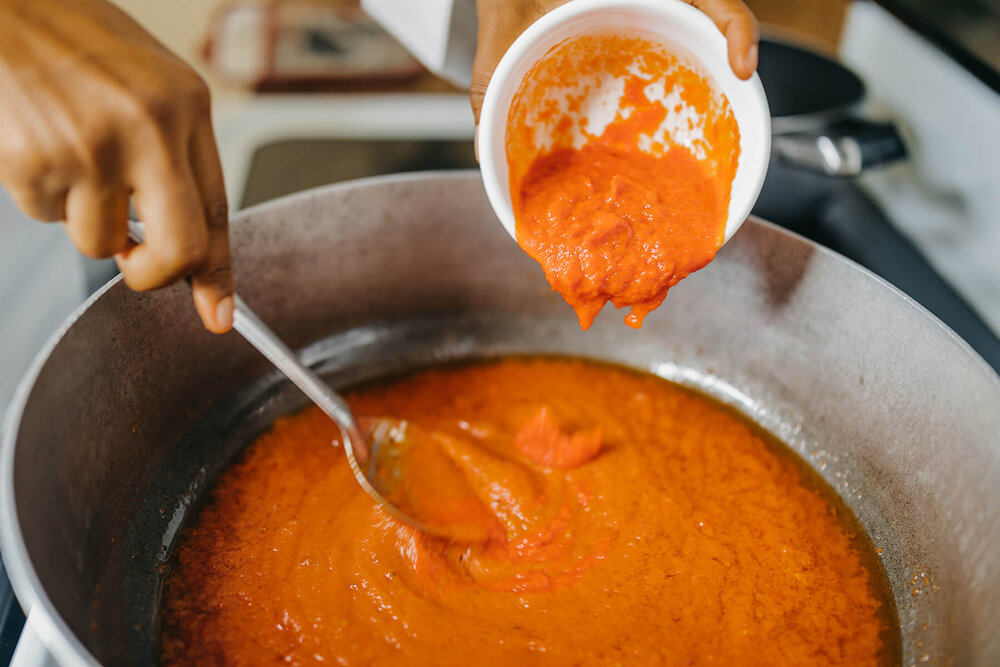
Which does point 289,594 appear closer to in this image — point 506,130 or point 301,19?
point 506,130

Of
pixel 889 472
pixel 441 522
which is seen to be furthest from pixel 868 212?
pixel 441 522

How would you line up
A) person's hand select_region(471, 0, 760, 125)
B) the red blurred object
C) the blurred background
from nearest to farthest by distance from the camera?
person's hand select_region(471, 0, 760, 125) < the blurred background < the red blurred object

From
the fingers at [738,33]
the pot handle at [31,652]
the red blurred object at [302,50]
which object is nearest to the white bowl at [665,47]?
the fingers at [738,33]

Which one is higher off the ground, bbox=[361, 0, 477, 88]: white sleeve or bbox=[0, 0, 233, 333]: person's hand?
bbox=[0, 0, 233, 333]: person's hand

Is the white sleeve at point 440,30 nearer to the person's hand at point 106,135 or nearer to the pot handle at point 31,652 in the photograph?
the person's hand at point 106,135

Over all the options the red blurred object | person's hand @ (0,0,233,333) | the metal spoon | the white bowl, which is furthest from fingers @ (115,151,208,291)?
the red blurred object

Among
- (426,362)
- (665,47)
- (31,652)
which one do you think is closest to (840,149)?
(665,47)

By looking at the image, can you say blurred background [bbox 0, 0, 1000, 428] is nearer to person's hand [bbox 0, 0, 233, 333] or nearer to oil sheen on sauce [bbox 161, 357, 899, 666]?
oil sheen on sauce [bbox 161, 357, 899, 666]
